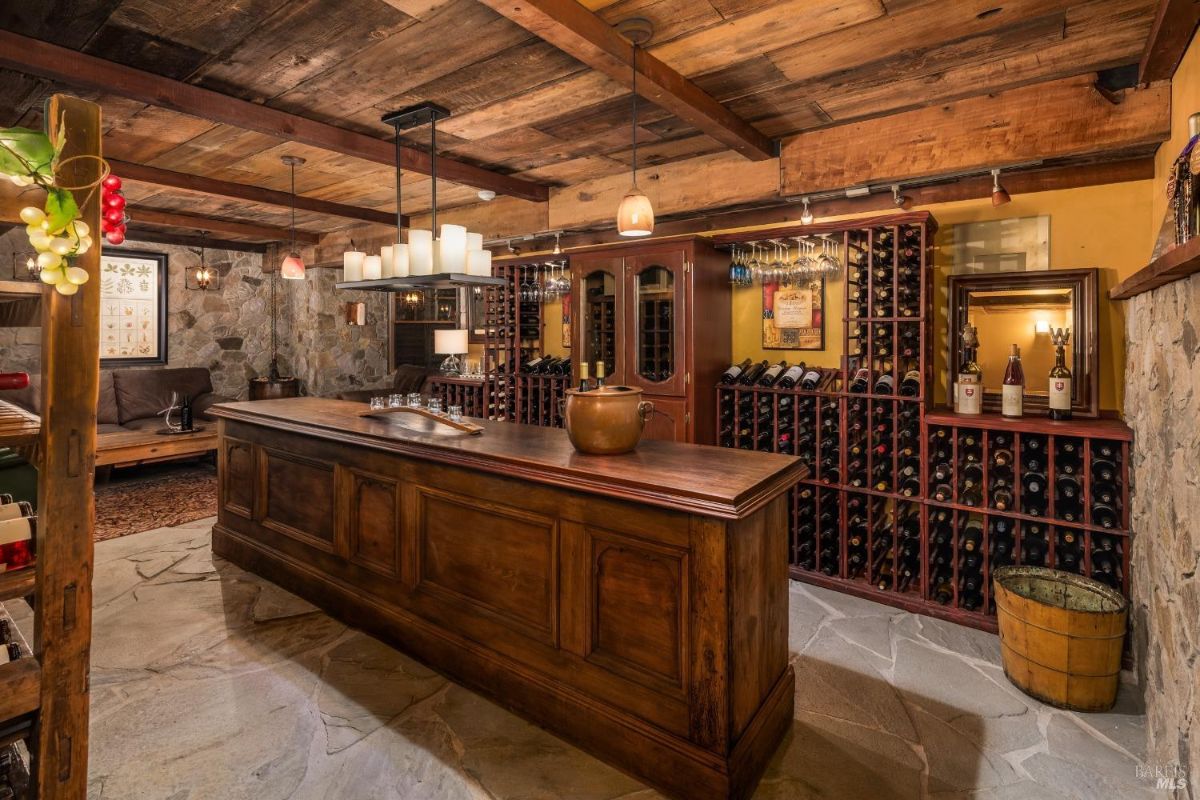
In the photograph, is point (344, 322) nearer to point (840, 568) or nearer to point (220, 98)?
point (220, 98)

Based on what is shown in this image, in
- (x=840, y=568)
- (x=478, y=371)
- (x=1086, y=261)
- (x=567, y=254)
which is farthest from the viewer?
(x=478, y=371)

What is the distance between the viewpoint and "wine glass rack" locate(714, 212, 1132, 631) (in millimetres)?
2951

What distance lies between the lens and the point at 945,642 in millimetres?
3000

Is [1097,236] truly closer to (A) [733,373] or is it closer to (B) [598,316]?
(A) [733,373]

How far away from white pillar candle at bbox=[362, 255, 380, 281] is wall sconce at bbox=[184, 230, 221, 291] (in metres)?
5.10

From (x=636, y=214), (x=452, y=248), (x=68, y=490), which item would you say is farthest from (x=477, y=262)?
(x=68, y=490)

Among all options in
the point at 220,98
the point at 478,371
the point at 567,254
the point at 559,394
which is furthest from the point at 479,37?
the point at 478,371

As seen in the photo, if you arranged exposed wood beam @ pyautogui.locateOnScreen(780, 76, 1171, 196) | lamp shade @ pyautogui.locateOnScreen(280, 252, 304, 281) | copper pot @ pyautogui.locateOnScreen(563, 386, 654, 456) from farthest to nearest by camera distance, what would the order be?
1. lamp shade @ pyautogui.locateOnScreen(280, 252, 304, 281)
2. exposed wood beam @ pyautogui.locateOnScreen(780, 76, 1171, 196)
3. copper pot @ pyautogui.locateOnScreen(563, 386, 654, 456)

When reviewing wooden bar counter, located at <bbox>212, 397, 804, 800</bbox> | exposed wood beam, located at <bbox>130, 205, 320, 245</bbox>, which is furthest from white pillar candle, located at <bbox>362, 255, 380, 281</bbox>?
exposed wood beam, located at <bbox>130, 205, 320, 245</bbox>

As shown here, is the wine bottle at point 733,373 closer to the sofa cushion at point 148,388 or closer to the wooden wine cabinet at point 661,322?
the wooden wine cabinet at point 661,322

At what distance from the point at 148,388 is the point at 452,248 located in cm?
584

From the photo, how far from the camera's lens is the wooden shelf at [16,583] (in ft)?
3.99

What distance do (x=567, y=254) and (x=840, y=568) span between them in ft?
9.21

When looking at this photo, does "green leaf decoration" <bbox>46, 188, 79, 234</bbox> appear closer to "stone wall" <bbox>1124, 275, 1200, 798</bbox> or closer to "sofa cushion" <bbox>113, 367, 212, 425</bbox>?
"stone wall" <bbox>1124, 275, 1200, 798</bbox>
